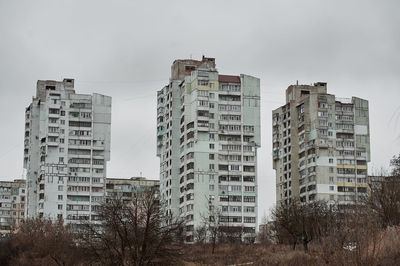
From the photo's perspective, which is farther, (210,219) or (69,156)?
(69,156)

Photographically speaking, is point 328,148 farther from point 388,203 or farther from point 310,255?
point 388,203

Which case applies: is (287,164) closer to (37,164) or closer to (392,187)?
(37,164)

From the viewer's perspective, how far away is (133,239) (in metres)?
54.3

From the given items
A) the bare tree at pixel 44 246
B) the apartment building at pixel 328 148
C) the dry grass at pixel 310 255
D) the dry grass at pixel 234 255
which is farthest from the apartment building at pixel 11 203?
the dry grass at pixel 310 255

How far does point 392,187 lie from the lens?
47.1 m

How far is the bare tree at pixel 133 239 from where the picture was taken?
5325 centimetres

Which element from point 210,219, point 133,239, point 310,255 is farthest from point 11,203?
point 310,255

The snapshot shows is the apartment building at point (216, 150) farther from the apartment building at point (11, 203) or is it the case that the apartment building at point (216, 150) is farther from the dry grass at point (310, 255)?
the apartment building at point (11, 203)

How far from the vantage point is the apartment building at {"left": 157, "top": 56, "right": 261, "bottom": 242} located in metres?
125

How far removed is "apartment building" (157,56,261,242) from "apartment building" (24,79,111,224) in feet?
51.5

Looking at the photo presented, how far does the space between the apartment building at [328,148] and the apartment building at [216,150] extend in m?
15.2

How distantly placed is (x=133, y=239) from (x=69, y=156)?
85090mm

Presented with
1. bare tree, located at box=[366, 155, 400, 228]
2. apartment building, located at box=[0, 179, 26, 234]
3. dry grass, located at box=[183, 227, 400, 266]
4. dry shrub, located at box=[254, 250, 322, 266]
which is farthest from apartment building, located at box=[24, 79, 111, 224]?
bare tree, located at box=[366, 155, 400, 228]

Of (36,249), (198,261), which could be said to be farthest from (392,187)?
(36,249)
